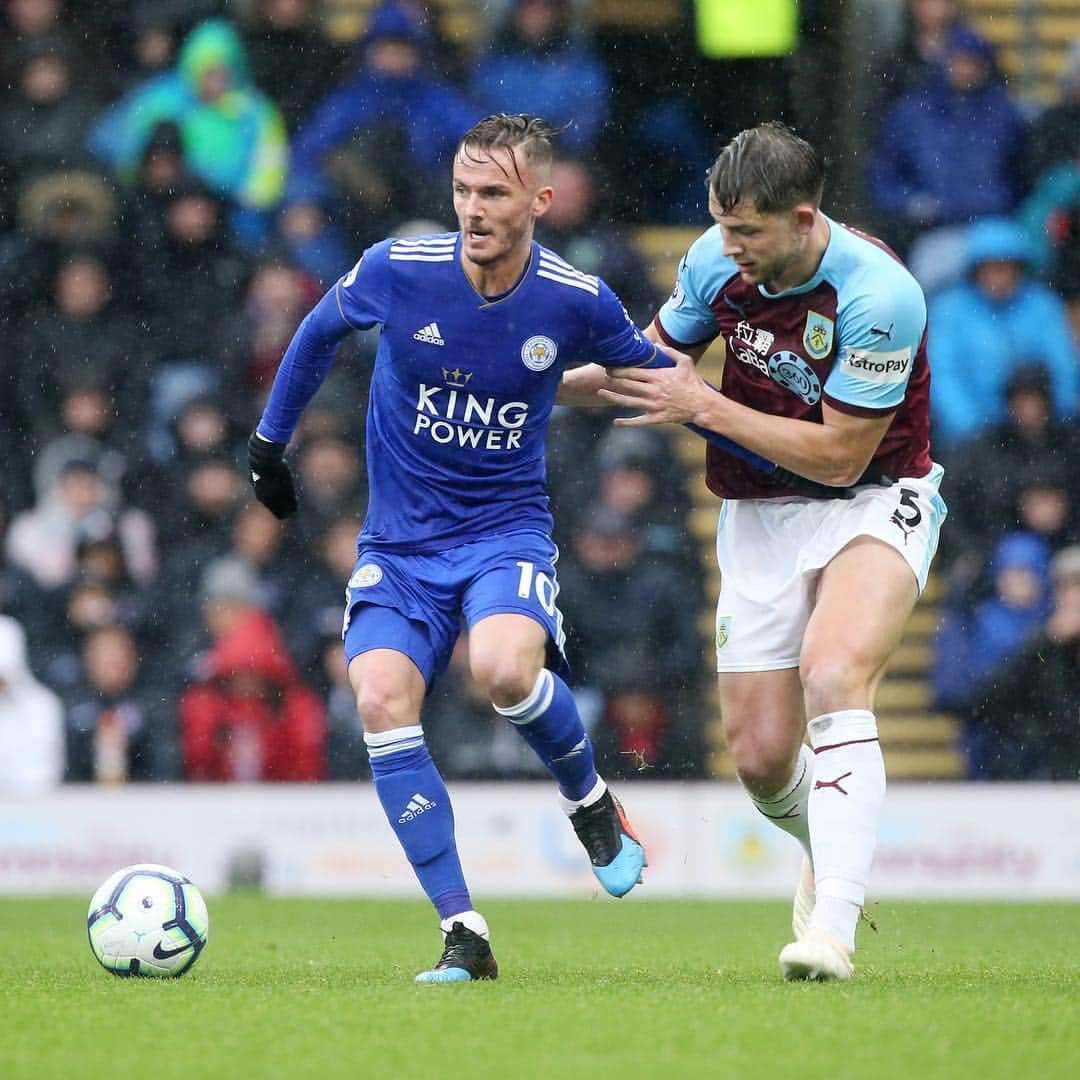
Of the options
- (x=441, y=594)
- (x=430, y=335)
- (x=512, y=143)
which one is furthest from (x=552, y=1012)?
(x=512, y=143)

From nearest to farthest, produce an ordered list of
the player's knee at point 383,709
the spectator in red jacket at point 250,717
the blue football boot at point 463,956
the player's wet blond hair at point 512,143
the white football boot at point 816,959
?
the white football boot at point 816,959 → the blue football boot at point 463,956 → the player's knee at point 383,709 → the player's wet blond hair at point 512,143 → the spectator in red jacket at point 250,717

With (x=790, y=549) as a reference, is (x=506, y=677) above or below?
below

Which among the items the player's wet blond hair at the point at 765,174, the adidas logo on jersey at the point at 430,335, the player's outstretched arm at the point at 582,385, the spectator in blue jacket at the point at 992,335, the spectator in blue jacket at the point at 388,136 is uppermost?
the spectator in blue jacket at the point at 388,136

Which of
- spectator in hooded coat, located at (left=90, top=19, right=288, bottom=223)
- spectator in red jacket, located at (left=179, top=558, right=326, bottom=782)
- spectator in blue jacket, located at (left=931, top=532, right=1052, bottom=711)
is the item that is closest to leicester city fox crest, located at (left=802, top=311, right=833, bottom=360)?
spectator in red jacket, located at (left=179, top=558, right=326, bottom=782)

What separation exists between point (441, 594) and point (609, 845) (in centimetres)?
92

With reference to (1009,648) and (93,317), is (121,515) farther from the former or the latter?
(1009,648)

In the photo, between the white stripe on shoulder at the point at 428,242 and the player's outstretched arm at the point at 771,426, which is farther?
the white stripe on shoulder at the point at 428,242

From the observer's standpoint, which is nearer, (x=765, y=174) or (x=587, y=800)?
(x=765, y=174)

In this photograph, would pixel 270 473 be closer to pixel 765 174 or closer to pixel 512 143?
pixel 512 143

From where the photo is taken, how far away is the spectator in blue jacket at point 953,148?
38.5 feet

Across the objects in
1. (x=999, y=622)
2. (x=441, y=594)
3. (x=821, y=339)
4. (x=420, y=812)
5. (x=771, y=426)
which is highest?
(x=821, y=339)

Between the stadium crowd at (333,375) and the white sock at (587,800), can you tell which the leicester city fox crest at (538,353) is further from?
the stadium crowd at (333,375)

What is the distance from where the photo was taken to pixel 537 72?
11.8m

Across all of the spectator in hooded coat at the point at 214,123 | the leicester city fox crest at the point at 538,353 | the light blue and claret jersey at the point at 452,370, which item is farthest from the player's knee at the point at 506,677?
the spectator in hooded coat at the point at 214,123
